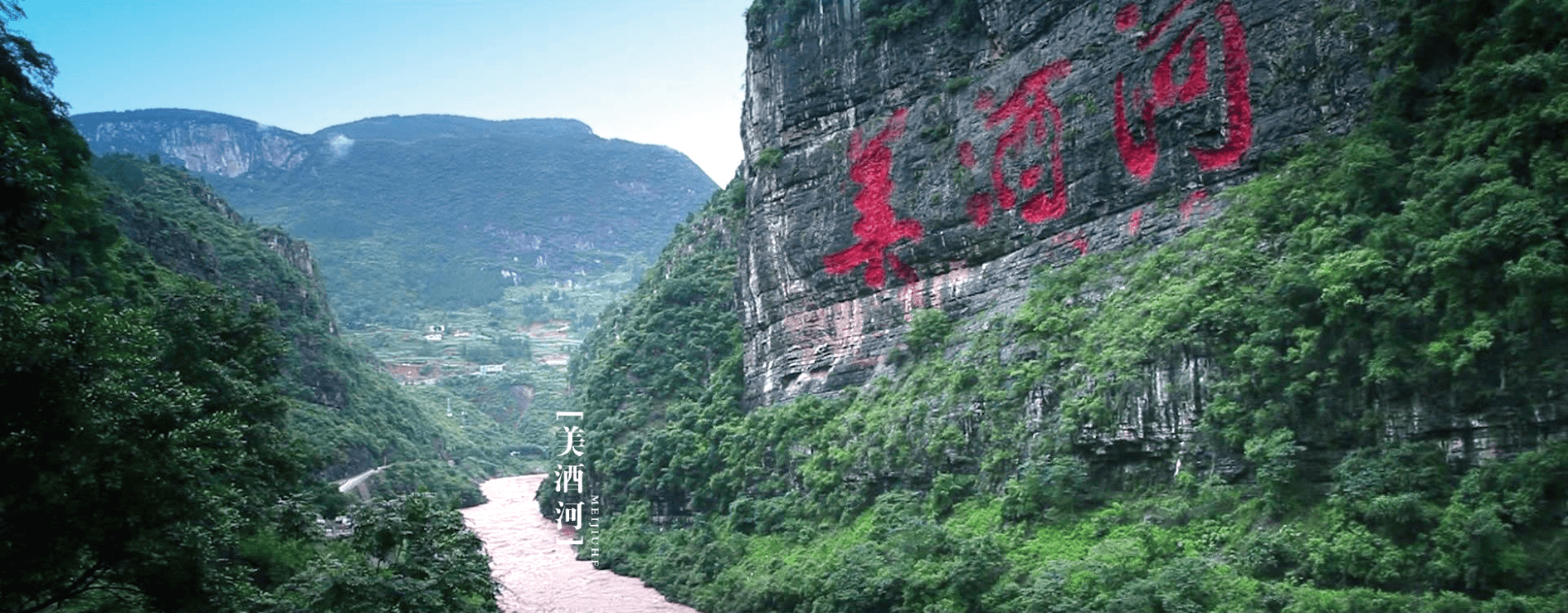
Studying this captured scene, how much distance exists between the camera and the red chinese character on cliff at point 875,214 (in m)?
21.5

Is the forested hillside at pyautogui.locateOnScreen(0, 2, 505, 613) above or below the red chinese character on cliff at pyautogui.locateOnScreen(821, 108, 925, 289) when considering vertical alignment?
below

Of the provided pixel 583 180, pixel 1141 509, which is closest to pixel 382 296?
pixel 583 180

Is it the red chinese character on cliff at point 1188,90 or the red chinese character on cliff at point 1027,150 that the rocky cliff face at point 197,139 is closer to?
the red chinese character on cliff at point 1027,150

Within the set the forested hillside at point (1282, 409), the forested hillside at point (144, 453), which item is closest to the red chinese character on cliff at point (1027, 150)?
the forested hillside at point (1282, 409)

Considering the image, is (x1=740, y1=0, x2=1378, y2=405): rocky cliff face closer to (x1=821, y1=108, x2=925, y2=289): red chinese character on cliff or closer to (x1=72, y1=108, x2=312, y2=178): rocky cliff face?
(x1=821, y1=108, x2=925, y2=289): red chinese character on cliff

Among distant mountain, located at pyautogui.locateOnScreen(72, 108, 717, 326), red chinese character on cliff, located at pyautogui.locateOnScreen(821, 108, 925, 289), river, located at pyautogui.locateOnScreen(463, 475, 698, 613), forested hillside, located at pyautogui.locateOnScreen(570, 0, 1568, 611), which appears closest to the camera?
forested hillside, located at pyautogui.locateOnScreen(570, 0, 1568, 611)

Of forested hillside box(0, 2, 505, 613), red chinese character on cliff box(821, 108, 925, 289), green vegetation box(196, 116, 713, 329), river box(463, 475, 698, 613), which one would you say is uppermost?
green vegetation box(196, 116, 713, 329)

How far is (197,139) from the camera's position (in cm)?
11912

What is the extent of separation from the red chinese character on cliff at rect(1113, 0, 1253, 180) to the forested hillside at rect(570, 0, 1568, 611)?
3.23 feet

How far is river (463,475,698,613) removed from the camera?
20.5 m

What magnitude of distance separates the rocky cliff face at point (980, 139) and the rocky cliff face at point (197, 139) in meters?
113

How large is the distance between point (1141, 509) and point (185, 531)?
37.2 ft

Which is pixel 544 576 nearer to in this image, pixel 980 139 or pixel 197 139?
pixel 980 139

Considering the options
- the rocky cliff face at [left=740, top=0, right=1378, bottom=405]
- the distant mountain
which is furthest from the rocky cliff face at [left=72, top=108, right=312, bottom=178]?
the rocky cliff face at [left=740, top=0, right=1378, bottom=405]
